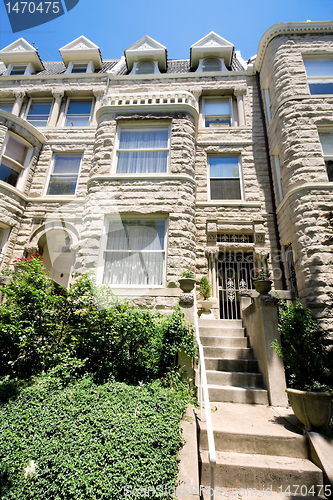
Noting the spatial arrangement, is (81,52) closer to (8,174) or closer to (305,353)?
(8,174)

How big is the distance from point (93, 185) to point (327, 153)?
302 inches

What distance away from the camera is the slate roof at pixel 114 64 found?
13.7 meters

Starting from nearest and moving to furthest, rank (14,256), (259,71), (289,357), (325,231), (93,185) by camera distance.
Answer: (289,357), (325,231), (93,185), (14,256), (259,71)

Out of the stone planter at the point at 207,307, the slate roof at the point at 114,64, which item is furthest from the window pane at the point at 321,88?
the stone planter at the point at 207,307

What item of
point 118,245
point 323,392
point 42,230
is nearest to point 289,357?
point 323,392

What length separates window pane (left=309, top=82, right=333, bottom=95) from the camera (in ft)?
31.6

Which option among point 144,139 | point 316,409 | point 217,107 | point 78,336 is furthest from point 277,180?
point 78,336

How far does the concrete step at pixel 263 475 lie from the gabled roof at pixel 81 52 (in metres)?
16.9

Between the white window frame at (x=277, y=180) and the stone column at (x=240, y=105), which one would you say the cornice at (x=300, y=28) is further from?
the white window frame at (x=277, y=180)

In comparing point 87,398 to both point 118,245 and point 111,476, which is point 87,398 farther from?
point 118,245

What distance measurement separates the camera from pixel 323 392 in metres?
3.79

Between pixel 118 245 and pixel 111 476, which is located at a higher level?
pixel 118 245

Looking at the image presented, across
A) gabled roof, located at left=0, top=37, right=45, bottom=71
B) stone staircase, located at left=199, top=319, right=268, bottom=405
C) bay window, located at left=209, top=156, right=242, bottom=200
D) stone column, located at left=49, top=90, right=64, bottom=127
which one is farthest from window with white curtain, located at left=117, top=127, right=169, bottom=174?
gabled roof, located at left=0, top=37, right=45, bottom=71

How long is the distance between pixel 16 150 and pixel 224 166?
27.7 ft
